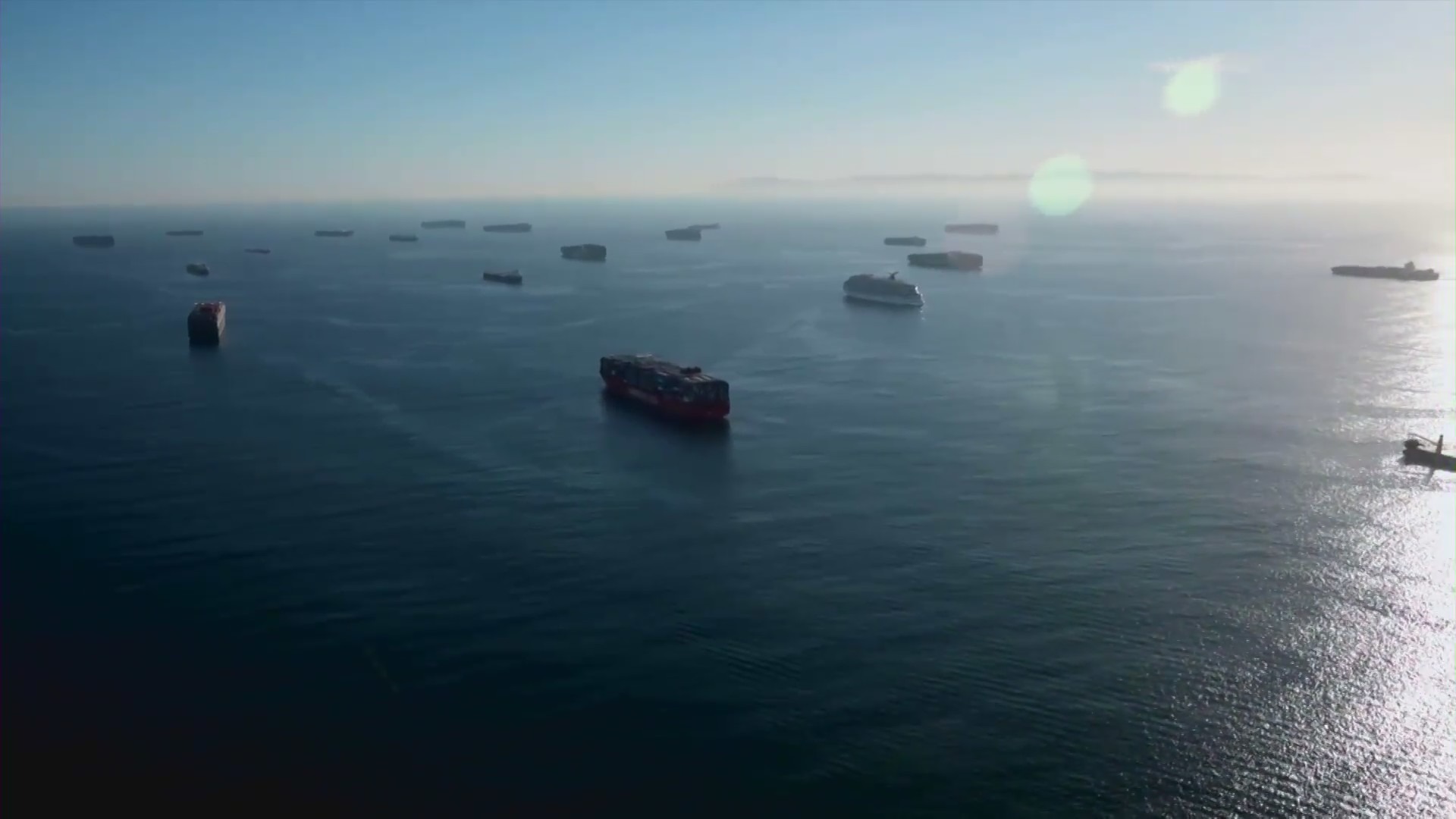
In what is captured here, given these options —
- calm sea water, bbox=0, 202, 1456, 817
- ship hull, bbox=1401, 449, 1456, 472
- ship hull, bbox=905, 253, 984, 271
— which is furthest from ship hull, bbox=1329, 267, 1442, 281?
ship hull, bbox=1401, 449, 1456, 472

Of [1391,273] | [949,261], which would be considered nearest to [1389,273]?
[1391,273]

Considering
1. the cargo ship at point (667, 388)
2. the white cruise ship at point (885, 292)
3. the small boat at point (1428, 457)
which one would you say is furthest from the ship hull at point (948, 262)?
the small boat at point (1428, 457)

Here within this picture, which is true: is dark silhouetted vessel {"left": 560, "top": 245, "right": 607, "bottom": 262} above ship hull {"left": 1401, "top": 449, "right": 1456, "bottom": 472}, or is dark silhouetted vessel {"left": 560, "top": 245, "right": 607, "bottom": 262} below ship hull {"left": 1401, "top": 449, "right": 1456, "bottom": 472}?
above

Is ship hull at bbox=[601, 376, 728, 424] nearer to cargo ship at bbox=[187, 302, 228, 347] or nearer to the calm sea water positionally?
the calm sea water

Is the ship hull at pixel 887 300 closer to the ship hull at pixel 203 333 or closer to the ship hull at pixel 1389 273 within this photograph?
the ship hull at pixel 203 333

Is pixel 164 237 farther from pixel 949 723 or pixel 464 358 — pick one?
pixel 949 723

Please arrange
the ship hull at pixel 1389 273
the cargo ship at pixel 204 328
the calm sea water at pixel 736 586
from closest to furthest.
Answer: the calm sea water at pixel 736 586 → the cargo ship at pixel 204 328 → the ship hull at pixel 1389 273

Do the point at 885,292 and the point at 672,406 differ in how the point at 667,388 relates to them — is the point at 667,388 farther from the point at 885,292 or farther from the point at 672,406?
the point at 885,292
